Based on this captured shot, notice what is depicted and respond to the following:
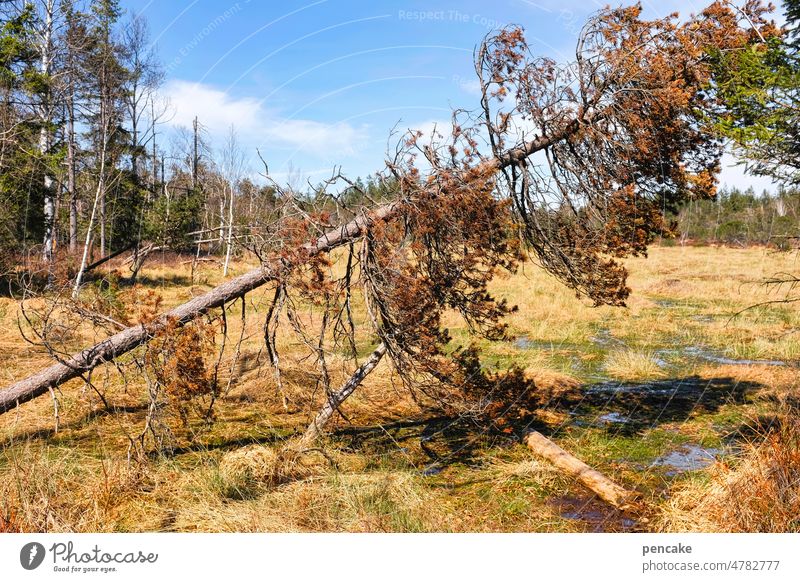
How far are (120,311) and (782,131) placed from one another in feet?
26.8

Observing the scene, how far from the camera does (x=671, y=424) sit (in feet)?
28.2

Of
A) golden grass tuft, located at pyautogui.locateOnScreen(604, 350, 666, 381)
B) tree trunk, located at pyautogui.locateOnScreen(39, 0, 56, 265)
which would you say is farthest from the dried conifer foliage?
tree trunk, located at pyautogui.locateOnScreen(39, 0, 56, 265)

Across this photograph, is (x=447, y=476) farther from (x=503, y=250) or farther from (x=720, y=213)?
(x=720, y=213)

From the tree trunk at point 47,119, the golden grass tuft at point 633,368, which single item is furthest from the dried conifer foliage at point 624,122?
the tree trunk at point 47,119

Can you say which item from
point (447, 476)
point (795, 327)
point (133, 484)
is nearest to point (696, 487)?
point (447, 476)

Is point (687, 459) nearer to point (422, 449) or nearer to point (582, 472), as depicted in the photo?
point (582, 472)

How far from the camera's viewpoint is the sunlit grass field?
5.16m

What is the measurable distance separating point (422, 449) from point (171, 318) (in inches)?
143

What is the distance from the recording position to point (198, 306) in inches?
260

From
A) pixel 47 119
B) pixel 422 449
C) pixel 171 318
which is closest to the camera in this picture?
pixel 171 318

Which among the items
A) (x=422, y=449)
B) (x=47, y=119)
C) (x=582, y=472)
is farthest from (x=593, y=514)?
(x=47, y=119)

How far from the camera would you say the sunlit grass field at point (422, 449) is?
16.9ft
